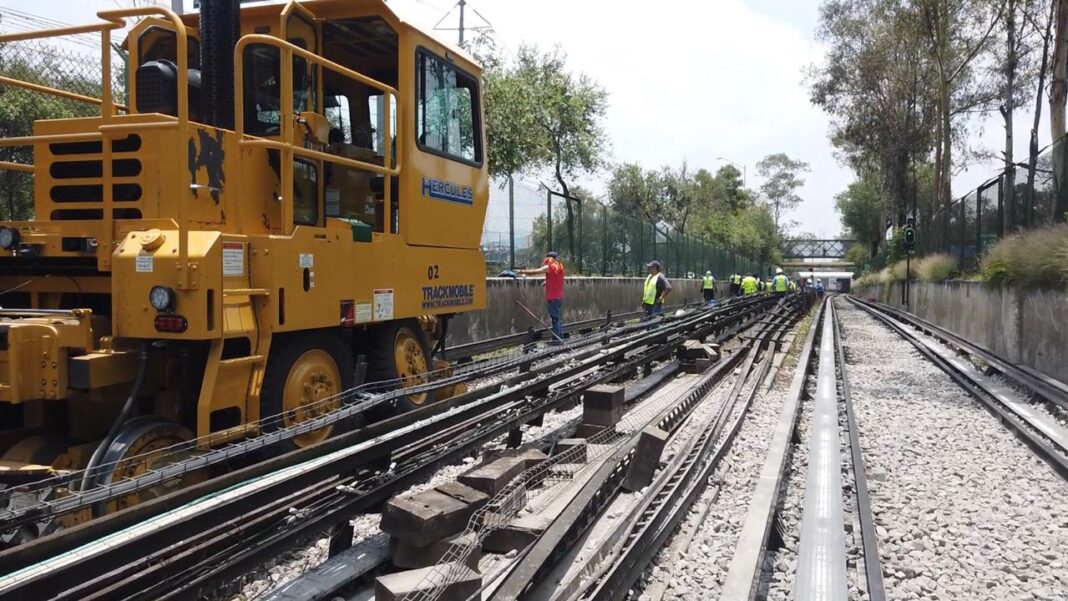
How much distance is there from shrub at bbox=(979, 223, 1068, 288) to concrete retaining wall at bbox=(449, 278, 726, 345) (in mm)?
8393

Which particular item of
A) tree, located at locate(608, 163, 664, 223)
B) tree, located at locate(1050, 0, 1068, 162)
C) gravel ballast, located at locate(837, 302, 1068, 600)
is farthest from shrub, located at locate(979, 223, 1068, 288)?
tree, located at locate(608, 163, 664, 223)

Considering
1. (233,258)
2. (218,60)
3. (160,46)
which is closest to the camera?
(233,258)

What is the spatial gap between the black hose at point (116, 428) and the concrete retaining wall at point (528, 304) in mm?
7159

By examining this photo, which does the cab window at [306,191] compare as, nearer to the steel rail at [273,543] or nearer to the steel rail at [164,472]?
the steel rail at [164,472]

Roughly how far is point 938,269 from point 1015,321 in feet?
41.5

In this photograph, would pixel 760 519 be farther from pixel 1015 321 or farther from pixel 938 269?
pixel 938 269

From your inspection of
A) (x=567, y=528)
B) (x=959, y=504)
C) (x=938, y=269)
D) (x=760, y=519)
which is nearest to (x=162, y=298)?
(x=567, y=528)

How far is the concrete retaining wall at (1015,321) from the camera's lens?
33.5ft

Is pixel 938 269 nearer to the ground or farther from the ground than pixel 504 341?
farther from the ground

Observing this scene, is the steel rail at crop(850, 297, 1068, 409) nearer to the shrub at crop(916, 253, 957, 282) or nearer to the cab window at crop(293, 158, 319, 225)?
the shrub at crop(916, 253, 957, 282)

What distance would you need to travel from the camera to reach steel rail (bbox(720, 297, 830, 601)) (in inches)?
147

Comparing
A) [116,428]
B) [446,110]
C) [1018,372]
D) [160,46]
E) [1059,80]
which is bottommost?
[1018,372]

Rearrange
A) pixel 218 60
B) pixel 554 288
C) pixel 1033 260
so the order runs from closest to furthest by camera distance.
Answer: pixel 218 60, pixel 1033 260, pixel 554 288

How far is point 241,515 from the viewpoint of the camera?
3.50 meters
